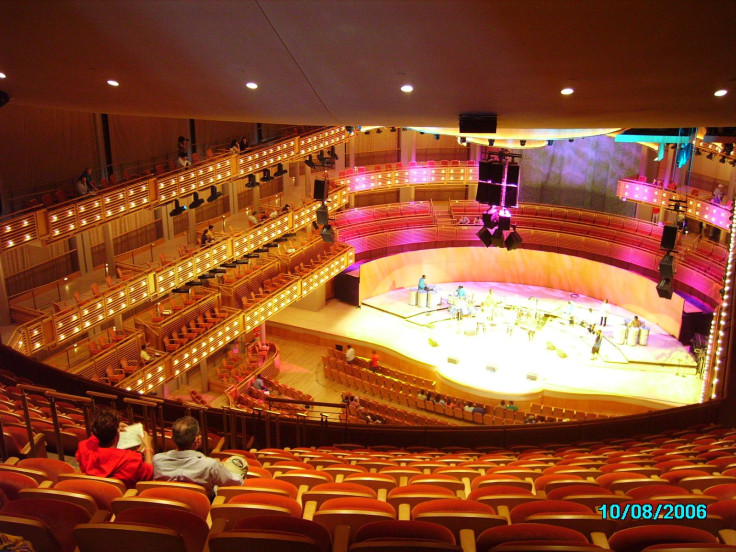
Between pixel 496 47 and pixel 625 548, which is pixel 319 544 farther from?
pixel 496 47

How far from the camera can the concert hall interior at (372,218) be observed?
555cm

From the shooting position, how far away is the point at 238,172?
65.0ft

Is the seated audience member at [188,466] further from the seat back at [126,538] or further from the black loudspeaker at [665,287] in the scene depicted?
the black loudspeaker at [665,287]

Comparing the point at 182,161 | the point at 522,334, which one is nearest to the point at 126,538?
the point at 182,161

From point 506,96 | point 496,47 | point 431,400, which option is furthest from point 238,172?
point 496,47

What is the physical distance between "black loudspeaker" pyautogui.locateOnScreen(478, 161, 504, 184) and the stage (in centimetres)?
741

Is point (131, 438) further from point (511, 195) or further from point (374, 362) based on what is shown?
point (374, 362)

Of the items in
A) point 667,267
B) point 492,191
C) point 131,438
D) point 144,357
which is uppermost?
point 492,191

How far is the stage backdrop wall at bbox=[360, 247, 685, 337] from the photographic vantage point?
915 inches

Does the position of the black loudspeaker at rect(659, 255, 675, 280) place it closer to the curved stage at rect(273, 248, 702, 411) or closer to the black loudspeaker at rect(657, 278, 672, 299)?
the black loudspeaker at rect(657, 278, 672, 299)

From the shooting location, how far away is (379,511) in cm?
425

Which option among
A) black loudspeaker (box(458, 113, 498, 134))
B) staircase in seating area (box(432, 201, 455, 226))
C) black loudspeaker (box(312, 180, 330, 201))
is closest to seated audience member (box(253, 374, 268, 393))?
black loudspeaker (box(312, 180, 330, 201))

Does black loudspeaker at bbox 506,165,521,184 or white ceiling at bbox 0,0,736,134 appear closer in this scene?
white ceiling at bbox 0,0,736,134

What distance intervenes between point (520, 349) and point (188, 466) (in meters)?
17.5
